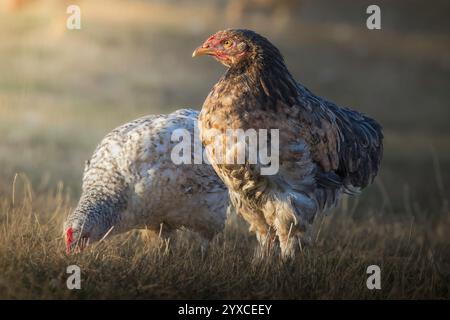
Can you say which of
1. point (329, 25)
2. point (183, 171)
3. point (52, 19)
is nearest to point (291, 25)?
point (329, 25)

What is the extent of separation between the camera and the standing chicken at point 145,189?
5477 millimetres

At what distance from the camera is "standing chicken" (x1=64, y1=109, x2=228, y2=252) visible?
18.0 feet

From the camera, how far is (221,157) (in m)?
4.83

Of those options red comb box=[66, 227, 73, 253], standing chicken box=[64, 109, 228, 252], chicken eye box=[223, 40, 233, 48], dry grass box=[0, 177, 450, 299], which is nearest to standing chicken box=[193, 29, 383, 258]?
chicken eye box=[223, 40, 233, 48]

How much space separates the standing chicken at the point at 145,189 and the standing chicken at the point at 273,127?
24.9 inches

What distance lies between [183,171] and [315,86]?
10.7 meters

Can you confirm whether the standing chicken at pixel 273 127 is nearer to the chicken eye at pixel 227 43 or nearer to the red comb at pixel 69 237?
the chicken eye at pixel 227 43

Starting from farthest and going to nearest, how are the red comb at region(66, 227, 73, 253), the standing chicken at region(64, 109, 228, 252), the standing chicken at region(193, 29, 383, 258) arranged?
the standing chicken at region(64, 109, 228, 252) → the red comb at region(66, 227, 73, 253) → the standing chicken at region(193, 29, 383, 258)

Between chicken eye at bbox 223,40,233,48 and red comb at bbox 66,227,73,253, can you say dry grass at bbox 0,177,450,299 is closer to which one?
red comb at bbox 66,227,73,253

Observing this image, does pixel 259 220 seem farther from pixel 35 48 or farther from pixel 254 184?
pixel 35 48

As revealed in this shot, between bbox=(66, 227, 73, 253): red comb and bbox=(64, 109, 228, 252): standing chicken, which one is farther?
bbox=(64, 109, 228, 252): standing chicken

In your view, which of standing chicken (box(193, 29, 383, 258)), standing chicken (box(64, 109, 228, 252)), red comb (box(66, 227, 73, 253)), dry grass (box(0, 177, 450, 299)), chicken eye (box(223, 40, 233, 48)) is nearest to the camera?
dry grass (box(0, 177, 450, 299))

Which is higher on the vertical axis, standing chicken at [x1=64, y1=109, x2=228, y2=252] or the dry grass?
standing chicken at [x1=64, y1=109, x2=228, y2=252]

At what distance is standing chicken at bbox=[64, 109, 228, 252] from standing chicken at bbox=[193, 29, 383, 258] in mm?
631
